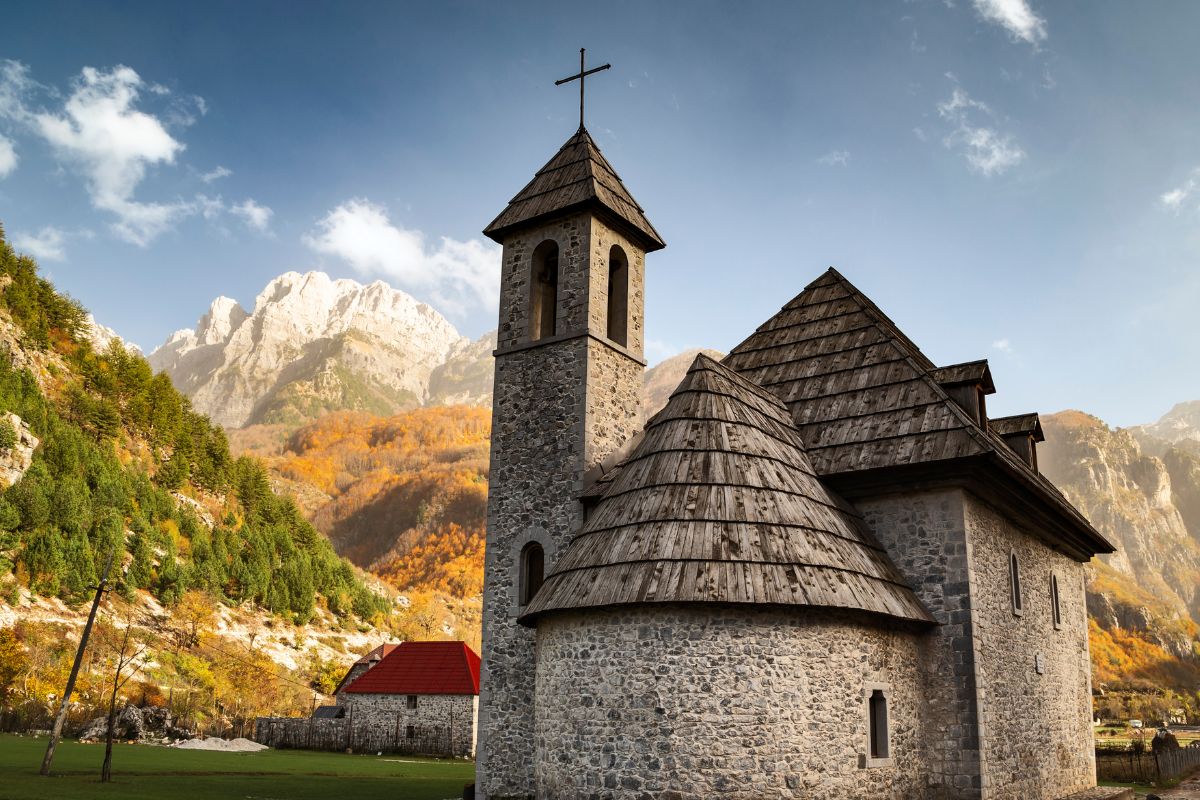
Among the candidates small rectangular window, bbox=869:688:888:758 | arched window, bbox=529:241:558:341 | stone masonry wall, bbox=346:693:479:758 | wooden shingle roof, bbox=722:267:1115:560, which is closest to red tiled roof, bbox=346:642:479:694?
stone masonry wall, bbox=346:693:479:758

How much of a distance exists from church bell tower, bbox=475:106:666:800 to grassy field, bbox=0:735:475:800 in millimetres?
4956

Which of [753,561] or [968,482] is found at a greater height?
[968,482]

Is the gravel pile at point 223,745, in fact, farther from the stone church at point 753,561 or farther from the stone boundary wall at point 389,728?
the stone church at point 753,561

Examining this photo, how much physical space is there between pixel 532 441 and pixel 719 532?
5336 millimetres

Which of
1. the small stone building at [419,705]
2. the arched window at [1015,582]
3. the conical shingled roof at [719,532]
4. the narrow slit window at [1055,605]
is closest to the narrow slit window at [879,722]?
the conical shingled roof at [719,532]

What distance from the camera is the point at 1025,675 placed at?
53.6ft

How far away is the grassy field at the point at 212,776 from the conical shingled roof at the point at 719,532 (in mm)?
9040

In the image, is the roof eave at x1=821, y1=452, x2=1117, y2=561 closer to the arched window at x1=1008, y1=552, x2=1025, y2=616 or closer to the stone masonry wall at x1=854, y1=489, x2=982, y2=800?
the stone masonry wall at x1=854, y1=489, x2=982, y2=800

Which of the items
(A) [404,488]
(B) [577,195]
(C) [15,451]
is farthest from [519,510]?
(A) [404,488]

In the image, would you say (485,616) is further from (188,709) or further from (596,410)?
(188,709)

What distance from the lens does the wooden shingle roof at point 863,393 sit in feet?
49.2

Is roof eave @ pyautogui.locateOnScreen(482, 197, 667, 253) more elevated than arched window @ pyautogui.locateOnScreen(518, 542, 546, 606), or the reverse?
roof eave @ pyautogui.locateOnScreen(482, 197, 667, 253)

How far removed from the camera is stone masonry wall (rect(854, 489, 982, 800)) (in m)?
13.8

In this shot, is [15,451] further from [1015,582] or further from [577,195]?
[1015,582]
